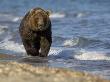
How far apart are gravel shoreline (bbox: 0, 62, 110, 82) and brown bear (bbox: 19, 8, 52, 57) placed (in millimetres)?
4789

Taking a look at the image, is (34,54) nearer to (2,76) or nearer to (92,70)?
(92,70)

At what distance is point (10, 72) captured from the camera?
903cm

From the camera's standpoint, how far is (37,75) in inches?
340

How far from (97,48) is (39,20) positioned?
9.34ft

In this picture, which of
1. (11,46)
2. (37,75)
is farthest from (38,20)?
(37,75)

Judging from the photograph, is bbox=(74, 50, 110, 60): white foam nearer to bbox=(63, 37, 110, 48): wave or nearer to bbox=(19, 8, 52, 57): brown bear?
bbox=(19, 8, 52, 57): brown bear

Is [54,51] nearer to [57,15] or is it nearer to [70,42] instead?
[70,42]

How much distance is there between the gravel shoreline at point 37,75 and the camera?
321 inches

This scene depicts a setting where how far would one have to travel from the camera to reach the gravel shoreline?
815cm

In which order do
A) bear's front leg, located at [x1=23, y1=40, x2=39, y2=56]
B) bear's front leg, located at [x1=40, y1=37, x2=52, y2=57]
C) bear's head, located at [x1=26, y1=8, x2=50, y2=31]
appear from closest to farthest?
bear's head, located at [x1=26, y1=8, x2=50, y2=31] → bear's front leg, located at [x1=40, y1=37, x2=52, y2=57] → bear's front leg, located at [x1=23, y1=40, x2=39, y2=56]

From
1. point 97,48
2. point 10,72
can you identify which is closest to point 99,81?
point 10,72

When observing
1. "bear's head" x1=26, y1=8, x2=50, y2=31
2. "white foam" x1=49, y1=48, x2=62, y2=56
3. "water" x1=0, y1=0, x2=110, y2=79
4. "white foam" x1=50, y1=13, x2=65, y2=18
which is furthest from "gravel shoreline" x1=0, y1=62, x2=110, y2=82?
→ "white foam" x1=50, y1=13, x2=65, y2=18

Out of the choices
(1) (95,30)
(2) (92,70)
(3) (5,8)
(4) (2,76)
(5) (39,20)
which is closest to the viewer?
(4) (2,76)

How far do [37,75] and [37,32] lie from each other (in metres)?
6.41
